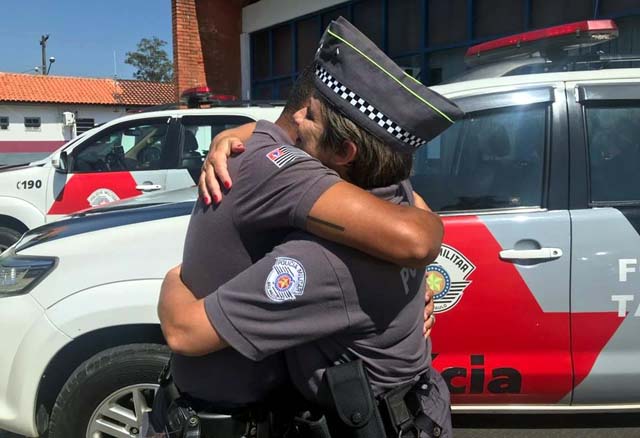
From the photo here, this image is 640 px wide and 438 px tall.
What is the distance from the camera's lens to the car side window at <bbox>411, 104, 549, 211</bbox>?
2.60 meters

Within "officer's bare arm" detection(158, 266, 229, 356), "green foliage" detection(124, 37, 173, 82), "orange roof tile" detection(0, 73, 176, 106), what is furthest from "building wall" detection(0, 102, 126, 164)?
"officer's bare arm" detection(158, 266, 229, 356)

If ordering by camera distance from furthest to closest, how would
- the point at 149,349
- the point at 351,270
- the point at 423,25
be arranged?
1. the point at 423,25
2. the point at 149,349
3. the point at 351,270

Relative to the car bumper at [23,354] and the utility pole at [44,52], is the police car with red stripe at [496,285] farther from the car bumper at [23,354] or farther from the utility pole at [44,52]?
the utility pole at [44,52]

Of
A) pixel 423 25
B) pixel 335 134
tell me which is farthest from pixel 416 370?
pixel 423 25

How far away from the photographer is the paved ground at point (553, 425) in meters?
2.78

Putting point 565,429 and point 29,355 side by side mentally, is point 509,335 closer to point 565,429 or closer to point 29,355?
point 565,429

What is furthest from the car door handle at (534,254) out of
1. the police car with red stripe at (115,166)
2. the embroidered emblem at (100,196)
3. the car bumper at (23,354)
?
the embroidered emblem at (100,196)

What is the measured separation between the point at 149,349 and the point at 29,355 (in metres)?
0.51

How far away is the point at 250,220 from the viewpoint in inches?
48.2

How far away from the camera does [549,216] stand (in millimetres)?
2516

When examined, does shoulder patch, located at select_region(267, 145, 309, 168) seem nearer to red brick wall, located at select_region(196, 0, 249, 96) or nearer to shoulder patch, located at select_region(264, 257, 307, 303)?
shoulder patch, located at select_region(264, 257, 307, 303)

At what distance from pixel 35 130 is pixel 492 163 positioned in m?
39.9

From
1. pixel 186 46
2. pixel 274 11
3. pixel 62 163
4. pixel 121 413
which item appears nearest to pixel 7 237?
pixel 62 163

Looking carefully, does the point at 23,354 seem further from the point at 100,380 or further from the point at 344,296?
the point at 344,296
